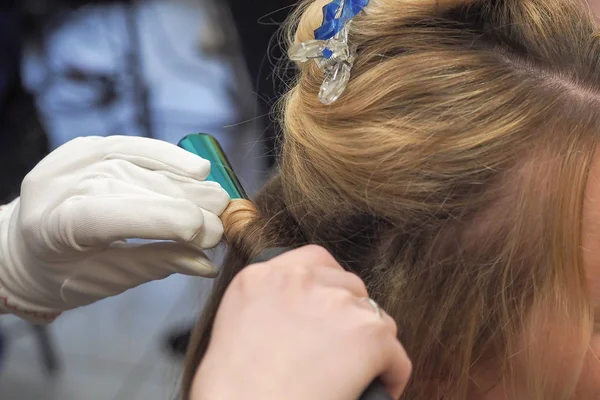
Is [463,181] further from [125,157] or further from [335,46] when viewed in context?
[125,157]

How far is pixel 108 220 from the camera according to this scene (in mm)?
767

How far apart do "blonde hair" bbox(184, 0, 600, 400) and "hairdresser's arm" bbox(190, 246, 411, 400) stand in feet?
0.48

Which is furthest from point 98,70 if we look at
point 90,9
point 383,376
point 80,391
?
point 383,376

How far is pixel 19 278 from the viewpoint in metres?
0.93

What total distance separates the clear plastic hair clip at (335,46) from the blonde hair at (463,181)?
0.05 feet

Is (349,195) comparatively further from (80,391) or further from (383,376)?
(80,391)

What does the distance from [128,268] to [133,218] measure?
5.1 inches

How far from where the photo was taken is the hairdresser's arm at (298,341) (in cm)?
54

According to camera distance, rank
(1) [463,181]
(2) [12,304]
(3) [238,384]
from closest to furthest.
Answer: (3) [238,384] → (1) [463,181] → (2) [12,304]

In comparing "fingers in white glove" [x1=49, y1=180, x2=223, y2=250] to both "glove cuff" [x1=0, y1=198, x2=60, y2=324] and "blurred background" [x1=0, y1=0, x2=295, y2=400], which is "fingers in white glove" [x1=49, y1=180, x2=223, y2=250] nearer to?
"glove cuff" [x1=0, y1=198, x2=60, y2=324]

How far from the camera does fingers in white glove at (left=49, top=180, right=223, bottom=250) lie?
0.75 metres

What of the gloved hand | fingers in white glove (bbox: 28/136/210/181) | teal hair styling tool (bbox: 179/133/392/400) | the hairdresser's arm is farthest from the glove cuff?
the hairdresser's arm

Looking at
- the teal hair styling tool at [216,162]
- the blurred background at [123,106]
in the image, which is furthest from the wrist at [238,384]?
the blurred background at [123,106]

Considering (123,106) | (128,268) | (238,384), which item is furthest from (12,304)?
(123,106)
